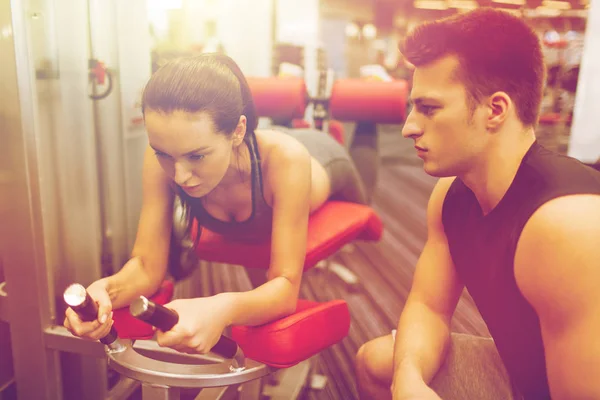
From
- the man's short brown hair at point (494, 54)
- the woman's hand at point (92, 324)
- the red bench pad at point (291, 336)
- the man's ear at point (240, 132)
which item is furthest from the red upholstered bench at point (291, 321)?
the man's short brown hair at point (494, 54)

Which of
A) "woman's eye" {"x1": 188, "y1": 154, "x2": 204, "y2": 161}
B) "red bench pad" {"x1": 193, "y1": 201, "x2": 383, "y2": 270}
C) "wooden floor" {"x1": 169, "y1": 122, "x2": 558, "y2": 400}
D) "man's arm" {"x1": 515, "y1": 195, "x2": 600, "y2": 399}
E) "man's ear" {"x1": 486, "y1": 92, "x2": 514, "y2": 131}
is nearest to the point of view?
"man's arm" {"x1": 515, "y1": 195, "x2": 600, "y2": 399}

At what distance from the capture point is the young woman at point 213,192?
84 centimetres

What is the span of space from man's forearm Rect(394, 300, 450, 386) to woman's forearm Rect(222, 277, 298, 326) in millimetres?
211

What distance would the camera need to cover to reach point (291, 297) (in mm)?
969

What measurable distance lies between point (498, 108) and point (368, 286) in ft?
5.85

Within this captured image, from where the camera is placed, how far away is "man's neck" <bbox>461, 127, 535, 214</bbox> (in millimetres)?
785

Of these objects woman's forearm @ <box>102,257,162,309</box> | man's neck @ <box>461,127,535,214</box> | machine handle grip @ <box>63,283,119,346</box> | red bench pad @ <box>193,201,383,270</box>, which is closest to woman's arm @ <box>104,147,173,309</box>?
woman's forearm @ <box>102,257,162,309</box>

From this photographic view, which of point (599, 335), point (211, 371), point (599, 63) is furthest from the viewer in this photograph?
point (599, 63)

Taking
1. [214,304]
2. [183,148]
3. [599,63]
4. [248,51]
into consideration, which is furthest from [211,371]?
[599,63]

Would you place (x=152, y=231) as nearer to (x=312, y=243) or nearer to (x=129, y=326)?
(x=129, y=326)

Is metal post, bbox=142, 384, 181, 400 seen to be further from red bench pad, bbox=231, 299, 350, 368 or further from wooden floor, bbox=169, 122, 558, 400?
wooden floor, bbox=169, 122, 558, 400

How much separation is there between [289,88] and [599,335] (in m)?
1.06

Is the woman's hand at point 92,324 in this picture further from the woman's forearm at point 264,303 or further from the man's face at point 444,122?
the man's face at point 444,122

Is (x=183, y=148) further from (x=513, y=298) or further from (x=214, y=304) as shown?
(x=513, y=298)
